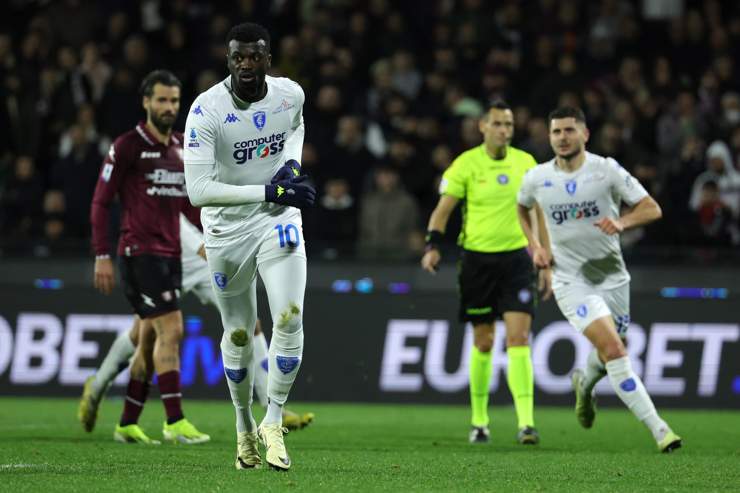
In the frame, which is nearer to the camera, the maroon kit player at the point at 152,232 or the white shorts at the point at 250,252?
the white shorts at the point at 250,252

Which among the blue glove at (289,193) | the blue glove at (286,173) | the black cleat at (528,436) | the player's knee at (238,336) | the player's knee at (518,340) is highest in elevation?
the blue glove at (286,173)

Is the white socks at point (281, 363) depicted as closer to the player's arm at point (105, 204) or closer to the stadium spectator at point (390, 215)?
the player's arm at point (105, 204)

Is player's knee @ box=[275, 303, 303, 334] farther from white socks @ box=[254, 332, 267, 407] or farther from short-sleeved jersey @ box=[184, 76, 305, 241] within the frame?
white socks @ box=[254, 332, 267, 407]

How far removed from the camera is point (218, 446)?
1038cm

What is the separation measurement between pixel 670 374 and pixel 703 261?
1.34m

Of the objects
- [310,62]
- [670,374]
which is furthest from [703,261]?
[310,62]

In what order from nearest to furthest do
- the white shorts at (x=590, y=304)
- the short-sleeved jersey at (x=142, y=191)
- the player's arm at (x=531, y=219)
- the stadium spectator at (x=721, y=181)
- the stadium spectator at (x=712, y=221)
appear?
the white shorts at (x=590, y=304) → the short-sleeved jersey at (x=142, y=191) → the player's arm at (x=531, y=219) → the stadium spectator at (x=712, y=221) → the stadium spectator at (x=721, y=181)


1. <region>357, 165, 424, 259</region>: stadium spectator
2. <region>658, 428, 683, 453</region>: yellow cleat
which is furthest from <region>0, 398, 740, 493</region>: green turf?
<region>357, 165, 424, 259</region>: stadium spectator

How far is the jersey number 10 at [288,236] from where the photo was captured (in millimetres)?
8289

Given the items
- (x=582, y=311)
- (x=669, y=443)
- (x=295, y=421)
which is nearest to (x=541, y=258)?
(x=582, y=311)

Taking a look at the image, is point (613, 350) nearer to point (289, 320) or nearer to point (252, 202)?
point (289, 320)

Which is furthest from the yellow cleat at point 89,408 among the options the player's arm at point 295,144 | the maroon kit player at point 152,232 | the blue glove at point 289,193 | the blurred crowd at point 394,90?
the blurred crowd at point 394,90

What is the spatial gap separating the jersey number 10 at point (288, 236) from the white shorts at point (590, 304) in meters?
3.28

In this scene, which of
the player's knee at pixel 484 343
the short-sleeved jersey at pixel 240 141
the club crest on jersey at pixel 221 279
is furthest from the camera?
the player's knee at pixel 484 343
